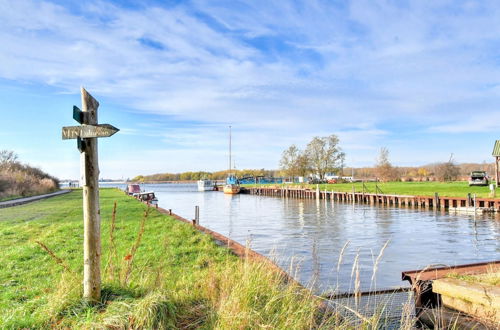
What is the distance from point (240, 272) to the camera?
6.12 meters

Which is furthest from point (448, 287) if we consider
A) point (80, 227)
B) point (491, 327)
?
point (80, 227)

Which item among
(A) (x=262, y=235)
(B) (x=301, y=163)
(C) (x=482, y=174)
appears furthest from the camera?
(B) (x=301, y=163)

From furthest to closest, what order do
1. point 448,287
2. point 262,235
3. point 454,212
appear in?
point 454,212 < point 262,235 < point 448,287

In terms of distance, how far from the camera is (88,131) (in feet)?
16.2

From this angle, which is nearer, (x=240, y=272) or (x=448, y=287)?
(x=240, y=272)

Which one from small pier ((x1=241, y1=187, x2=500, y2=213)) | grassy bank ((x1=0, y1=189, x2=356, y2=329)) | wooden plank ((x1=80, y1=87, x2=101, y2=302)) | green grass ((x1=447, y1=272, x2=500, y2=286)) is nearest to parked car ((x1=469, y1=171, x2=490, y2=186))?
small pier ((x1=241, y1=187, x2=500, y2=213))

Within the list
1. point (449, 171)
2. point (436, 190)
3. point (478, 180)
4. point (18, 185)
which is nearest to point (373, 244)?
point (436, 190)

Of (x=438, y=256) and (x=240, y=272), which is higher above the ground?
(x=240, y=272)

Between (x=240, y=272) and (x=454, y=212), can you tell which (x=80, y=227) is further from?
(x=454, y=212)

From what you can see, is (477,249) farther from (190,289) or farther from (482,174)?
(482,174)

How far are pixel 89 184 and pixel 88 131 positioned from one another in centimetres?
66

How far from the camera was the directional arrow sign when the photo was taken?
4879 mm

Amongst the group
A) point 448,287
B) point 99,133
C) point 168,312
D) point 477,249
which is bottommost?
point 477,249

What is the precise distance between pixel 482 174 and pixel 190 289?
51.4m
